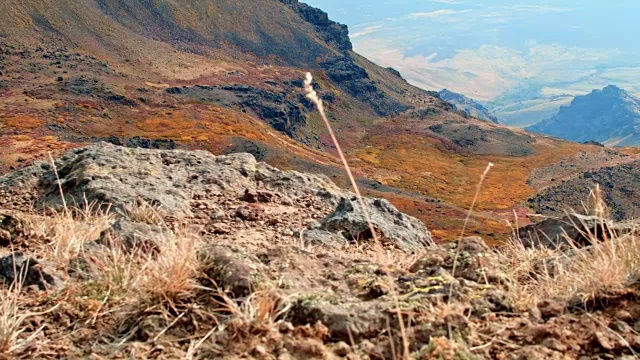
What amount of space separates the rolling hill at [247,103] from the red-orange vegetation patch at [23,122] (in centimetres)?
14

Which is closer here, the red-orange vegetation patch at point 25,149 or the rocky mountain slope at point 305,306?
the rocky mountain slope at point 305,306

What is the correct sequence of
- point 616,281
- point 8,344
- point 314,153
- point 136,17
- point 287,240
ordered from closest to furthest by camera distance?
1. point 8,344
2. point 616,281
3. point 287,240
4. point 314,153
5. point 136,17

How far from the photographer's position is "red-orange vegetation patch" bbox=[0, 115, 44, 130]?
6659 centimetres

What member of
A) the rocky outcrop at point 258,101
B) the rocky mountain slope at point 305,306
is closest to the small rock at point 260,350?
the rocky mountain slope at point 305,306

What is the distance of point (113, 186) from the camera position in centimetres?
1109

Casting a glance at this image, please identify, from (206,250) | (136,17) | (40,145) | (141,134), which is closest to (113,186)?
(206,250)

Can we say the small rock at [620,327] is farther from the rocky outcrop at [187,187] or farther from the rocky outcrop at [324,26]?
the rocky outcrop at [324,26]

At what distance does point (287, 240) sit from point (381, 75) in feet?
588

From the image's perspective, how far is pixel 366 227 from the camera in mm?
9891

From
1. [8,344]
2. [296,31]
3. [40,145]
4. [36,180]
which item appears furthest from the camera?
[296,31]

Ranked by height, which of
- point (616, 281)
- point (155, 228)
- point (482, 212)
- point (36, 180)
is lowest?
point (482, 212)

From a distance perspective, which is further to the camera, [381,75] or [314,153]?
[381,75]

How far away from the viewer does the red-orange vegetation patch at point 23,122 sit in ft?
218

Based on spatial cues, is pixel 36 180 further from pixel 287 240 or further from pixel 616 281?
pixel 616 281
